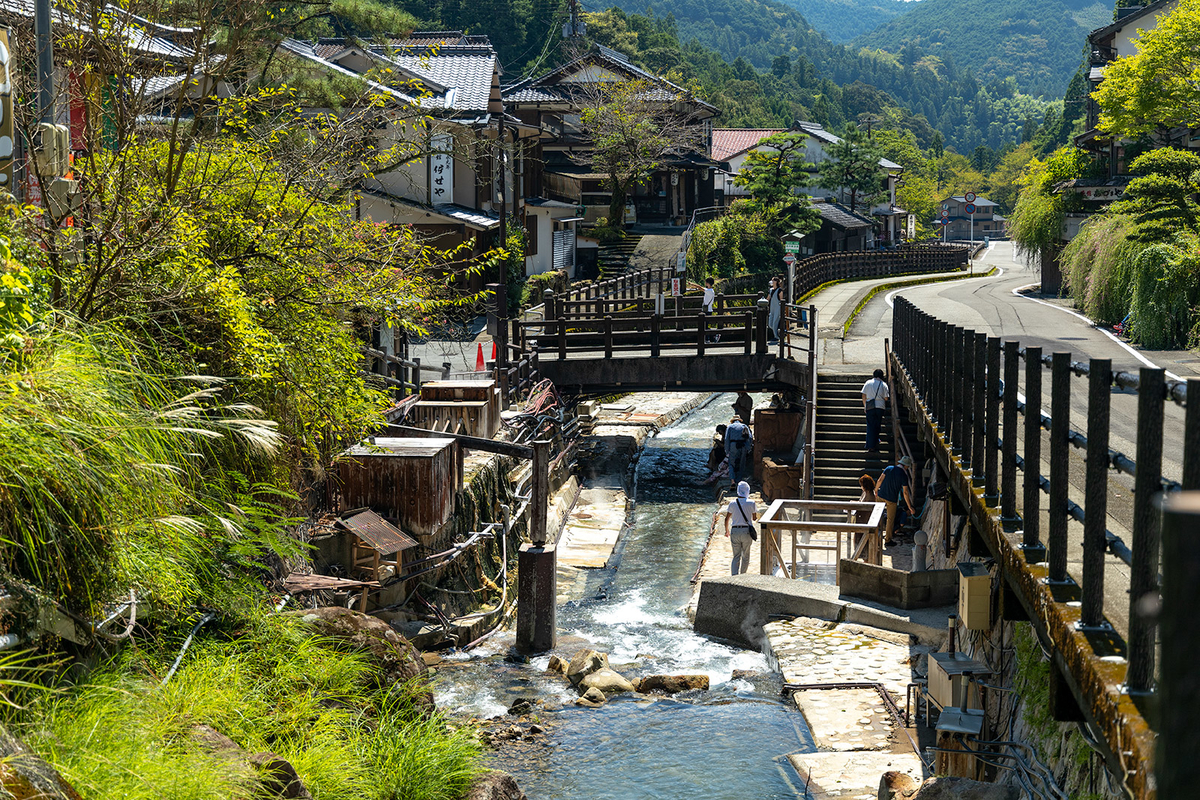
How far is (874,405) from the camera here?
1969 centimetres

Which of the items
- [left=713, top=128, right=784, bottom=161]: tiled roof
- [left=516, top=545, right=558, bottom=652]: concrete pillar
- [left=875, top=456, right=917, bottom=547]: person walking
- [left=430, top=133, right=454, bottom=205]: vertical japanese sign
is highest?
[left=713, top=128, right=784, bottom=161]: tiled roof

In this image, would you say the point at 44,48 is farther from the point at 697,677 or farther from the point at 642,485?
the point at 642,485

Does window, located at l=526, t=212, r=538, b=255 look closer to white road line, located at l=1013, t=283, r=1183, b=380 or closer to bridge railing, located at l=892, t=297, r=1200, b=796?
white road line, located at l=1013, t=283, r=1183, b=380

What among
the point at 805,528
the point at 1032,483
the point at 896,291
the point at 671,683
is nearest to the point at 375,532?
the point at 671,683

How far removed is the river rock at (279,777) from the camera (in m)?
6.08

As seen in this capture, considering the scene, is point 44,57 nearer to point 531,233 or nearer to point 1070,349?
point 1070,349

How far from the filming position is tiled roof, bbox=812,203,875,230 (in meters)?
60.6

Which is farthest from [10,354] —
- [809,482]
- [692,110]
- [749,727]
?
[692,110]

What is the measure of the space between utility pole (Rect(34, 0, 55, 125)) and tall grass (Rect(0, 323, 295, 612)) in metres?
1.90

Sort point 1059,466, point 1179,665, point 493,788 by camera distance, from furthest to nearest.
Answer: point 493,788, point 1059,466, point 1179,665

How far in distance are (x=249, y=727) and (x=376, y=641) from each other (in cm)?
210

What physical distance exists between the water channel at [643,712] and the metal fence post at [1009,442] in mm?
3621

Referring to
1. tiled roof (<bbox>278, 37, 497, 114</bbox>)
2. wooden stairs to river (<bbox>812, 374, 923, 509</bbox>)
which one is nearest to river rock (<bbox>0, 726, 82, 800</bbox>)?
wooden stairs to river (<bbox>812, 374, 923, 509</bbox>)

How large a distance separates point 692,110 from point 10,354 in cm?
5735
